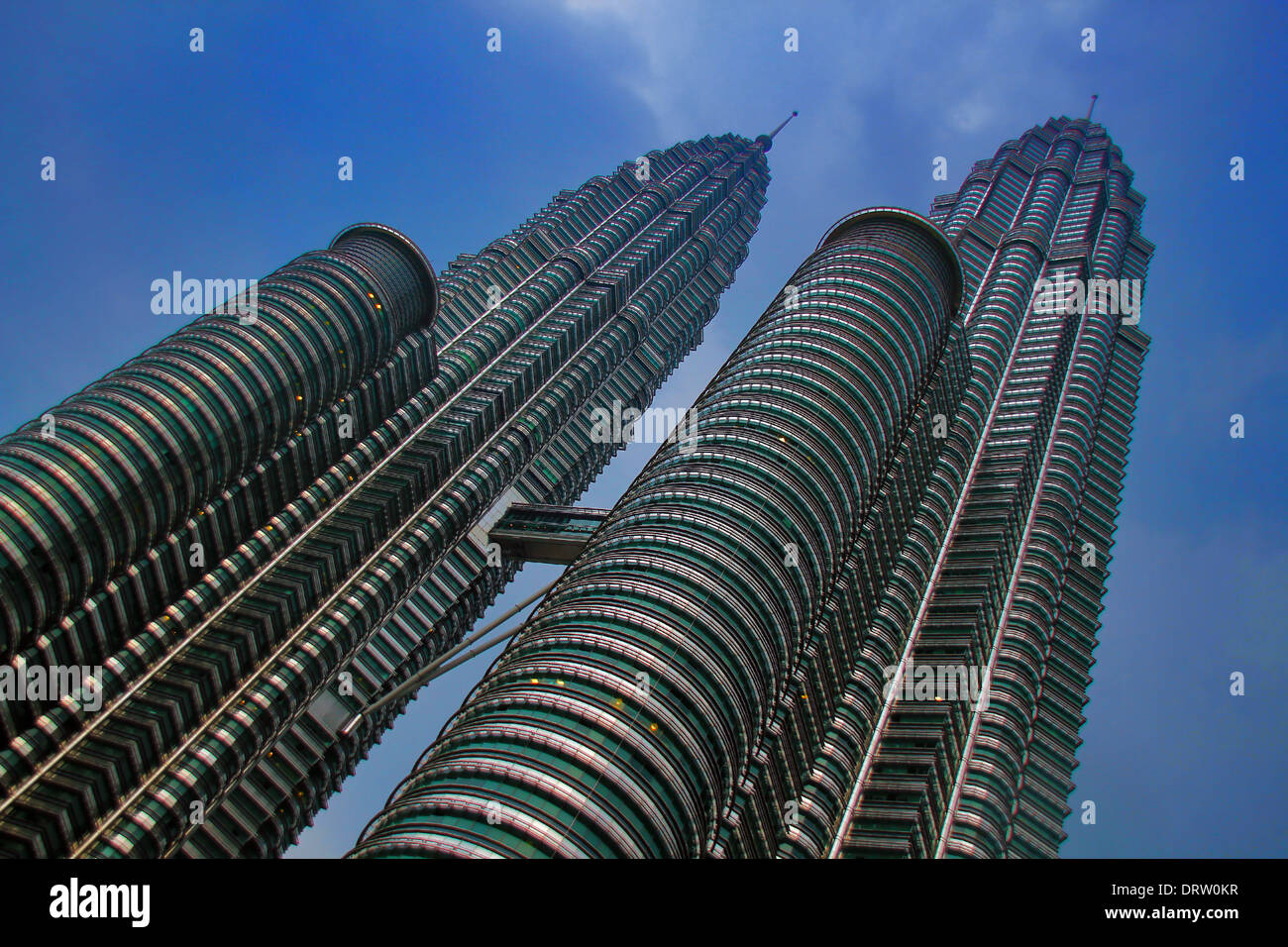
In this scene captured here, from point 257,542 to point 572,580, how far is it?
52.0m

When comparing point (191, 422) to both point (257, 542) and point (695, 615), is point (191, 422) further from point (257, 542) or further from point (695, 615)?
point (695, 615)

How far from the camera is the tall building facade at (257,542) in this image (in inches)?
3187

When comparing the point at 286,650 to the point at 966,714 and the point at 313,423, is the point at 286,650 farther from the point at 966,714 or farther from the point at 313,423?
the point at 966,714

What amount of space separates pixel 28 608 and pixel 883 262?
89.6 m

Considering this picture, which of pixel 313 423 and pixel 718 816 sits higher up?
pixel 313 423

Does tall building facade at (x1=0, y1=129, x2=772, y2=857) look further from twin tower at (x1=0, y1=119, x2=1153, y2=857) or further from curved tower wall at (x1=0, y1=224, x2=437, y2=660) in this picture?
twin tower at (x1=0, y1=119, x2=1153, y2=857)

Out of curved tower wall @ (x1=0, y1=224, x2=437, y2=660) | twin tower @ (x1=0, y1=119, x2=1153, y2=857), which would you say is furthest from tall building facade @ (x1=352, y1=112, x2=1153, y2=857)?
curved tower wall @ (x1=0, y1=224, x2=437, y2=660)

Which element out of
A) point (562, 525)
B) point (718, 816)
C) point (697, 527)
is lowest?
point (718, 816)

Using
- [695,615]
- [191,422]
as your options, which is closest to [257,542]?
[191,422]

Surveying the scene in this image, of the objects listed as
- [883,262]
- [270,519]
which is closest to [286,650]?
[270,519]

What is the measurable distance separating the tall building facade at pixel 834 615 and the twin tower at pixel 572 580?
339mm

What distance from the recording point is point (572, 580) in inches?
2955

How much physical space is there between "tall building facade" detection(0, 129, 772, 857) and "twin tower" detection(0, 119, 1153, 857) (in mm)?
405

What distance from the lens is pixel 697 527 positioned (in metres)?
72.8
